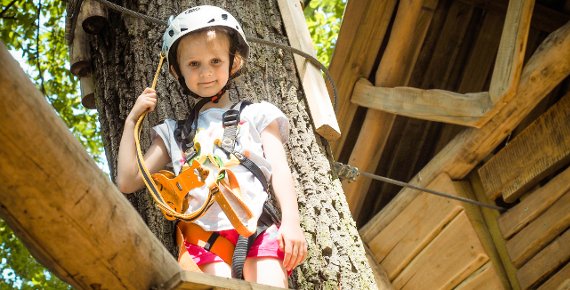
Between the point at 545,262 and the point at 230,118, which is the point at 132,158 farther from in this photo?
the point at 545,262

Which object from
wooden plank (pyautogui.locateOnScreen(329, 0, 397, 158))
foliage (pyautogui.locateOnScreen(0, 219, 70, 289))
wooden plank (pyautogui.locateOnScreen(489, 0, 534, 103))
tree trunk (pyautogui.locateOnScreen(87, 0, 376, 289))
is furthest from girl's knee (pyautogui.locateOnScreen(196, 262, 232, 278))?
foliage (pyautogui.locateOnScreen(0, 219, 70, 289))

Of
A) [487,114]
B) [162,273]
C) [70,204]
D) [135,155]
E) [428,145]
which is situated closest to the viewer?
[70,204]

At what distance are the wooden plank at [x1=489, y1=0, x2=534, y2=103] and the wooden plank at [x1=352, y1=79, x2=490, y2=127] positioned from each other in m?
0.15

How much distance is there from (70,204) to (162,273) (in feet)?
1.24

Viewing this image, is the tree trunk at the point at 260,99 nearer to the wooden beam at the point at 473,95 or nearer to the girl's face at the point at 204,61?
the girl's face at the point at 204,61

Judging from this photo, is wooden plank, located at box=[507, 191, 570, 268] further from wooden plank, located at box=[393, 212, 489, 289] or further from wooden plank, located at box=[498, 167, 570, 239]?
wooden plank, located at box=[393, 212, 489, 289]

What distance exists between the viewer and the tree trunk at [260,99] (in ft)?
11.5

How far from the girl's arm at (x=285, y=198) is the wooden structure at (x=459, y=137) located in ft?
7.82

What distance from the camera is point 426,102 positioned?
20.0 feet

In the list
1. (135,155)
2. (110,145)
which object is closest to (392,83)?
(110,145)

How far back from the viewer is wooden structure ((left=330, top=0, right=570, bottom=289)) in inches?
222

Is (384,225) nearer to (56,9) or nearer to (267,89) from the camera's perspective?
(267,89)

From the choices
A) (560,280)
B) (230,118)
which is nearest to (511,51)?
(560,280)

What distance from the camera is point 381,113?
264 inches
